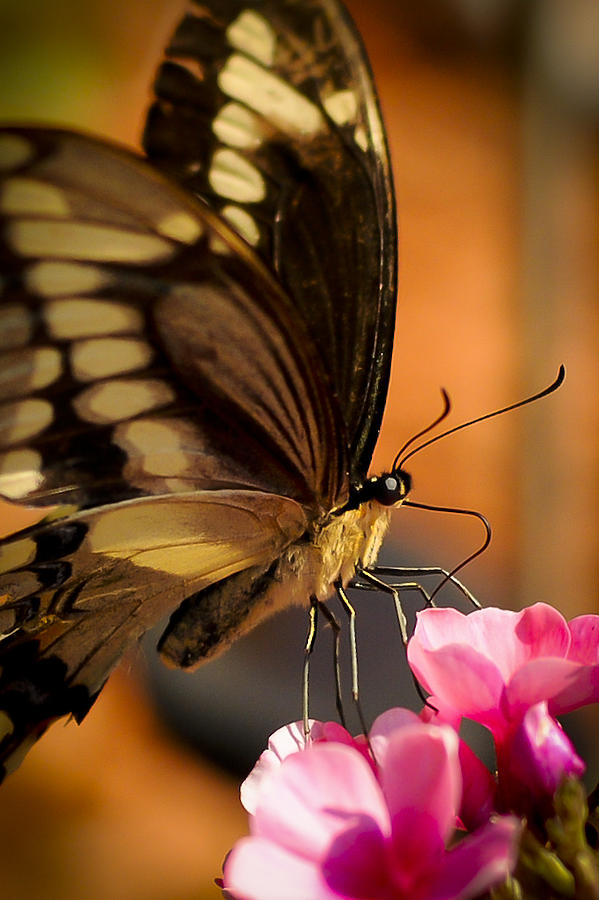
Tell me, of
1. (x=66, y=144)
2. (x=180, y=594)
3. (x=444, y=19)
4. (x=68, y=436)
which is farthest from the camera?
(x=444, y=19)

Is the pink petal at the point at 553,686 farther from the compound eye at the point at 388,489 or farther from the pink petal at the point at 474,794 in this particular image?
the compound eye at the point at 388,489

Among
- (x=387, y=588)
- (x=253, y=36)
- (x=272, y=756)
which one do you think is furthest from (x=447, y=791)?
(x=253, y=36)

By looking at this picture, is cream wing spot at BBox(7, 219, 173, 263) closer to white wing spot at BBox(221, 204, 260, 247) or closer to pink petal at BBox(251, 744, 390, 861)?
white wing spot at BBox(221, 204, 260, 247)

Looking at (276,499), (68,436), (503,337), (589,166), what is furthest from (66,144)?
(589,166)

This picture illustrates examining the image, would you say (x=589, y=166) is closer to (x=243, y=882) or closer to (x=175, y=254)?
(x=175, y=254)

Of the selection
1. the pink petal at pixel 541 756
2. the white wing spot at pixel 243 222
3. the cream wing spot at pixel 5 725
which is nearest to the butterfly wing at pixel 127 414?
the cream wing spot at pixel 5 725

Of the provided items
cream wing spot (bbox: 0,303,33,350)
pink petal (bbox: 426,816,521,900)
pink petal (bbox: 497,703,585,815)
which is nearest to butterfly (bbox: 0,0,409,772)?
cream wing spot (bbox: 0,303,33,350)

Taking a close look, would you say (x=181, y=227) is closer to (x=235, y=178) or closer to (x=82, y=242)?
(x=82, y=242)

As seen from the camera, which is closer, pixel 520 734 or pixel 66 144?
pixel 520 734
